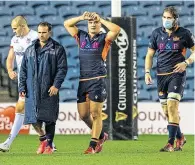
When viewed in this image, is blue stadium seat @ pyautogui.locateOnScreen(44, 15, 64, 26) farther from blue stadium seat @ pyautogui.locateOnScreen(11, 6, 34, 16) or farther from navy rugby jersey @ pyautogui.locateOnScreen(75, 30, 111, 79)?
navy rugby jersey @ pyautogui.locateOnScreen(75, 30, 111, 79)

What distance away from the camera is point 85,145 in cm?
1420

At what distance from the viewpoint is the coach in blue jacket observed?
11.7 m

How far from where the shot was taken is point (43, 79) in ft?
38.5

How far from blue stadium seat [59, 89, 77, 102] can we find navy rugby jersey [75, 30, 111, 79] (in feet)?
25.2

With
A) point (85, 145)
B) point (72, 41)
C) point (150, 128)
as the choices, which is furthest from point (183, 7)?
point (85, 145)

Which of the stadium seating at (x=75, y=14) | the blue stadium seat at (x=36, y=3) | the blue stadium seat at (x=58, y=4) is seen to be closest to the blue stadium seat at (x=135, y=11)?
the stadium seating at (x=75, y=14)

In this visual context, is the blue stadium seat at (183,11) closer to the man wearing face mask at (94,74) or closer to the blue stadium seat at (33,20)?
the blue stadium seat at (33,20)

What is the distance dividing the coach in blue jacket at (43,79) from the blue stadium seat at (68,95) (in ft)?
25.7

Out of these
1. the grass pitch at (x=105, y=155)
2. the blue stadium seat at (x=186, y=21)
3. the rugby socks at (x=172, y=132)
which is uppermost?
the blue stadium seat at (x=186, y=21)

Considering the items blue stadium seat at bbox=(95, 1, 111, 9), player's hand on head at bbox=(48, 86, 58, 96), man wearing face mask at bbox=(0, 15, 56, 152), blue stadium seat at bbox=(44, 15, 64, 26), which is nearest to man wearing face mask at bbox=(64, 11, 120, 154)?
player's hand on head at bbox=(48, 86, 58, 96)

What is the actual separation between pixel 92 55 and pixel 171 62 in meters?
1.14

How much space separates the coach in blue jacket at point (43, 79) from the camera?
38.5 feet

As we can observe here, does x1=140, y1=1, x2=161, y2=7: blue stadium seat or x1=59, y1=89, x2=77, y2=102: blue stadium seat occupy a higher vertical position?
x1=140, y1=1, x2=161, y2=7: blue stadium seat

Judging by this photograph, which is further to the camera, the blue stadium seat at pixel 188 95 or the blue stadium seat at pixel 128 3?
the blue stadium seat at pixel 128 3
